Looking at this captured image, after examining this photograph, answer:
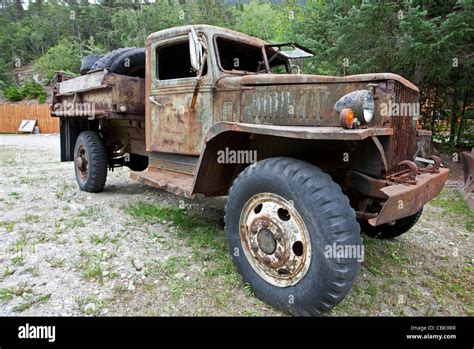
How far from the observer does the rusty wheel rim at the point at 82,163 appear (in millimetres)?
5410

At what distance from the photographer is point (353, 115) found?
7.63 ft

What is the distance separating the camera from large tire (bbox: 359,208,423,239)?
3.52 m

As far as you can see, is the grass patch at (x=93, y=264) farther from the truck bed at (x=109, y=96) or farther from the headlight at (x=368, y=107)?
the headlight at (x=368, y=107)

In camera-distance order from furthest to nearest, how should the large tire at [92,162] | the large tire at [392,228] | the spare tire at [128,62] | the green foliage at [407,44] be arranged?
1. the green foliage at [407,44]
2. the large tire at [92,162]
3. the spare tire at [128,62]
4. the large tire at [392,228]

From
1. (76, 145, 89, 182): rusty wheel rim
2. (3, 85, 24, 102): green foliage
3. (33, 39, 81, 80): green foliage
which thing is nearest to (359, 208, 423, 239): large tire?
(76, 145, 89, 182): rusty wheel rim

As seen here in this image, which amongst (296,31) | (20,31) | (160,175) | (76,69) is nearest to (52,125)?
(76,69)

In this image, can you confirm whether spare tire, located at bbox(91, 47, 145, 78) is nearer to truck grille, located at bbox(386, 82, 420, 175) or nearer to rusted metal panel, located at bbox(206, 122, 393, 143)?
rusted metal panel, located at bbox(206, 122, 393, 143)

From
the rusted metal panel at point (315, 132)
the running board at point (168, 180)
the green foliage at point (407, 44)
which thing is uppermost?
the green foliage at point (407, 44)

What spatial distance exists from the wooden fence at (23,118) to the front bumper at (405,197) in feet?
83.2

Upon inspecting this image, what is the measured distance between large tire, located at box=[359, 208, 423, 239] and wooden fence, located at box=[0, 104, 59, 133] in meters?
24.5

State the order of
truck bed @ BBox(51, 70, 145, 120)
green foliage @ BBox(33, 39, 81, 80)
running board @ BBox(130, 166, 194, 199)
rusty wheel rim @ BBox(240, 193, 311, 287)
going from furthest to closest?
green foliage @ BBox(33, 39, 81, 80)
truck bed @ BBox(51, 70, 145, 120)
running board @ BBox(130, 166, 194, 199)
rusty wheel rim @ BBox(240, 193, 311, 287)

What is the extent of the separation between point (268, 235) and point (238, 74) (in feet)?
5.87

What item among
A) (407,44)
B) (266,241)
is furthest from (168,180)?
(407,44)

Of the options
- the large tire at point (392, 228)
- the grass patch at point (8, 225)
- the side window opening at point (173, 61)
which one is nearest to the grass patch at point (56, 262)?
the grass patch at point (8, 225)
